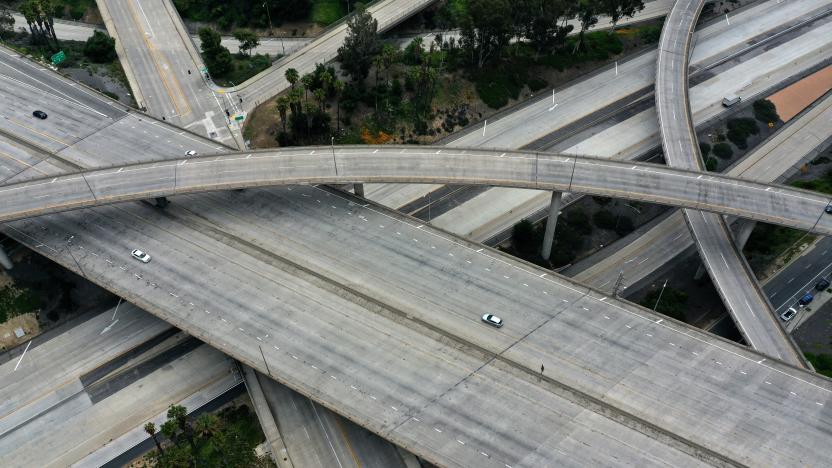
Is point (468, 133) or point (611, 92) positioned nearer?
point (468, 133)

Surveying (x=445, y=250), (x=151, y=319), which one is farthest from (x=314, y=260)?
(x=151, y=319)

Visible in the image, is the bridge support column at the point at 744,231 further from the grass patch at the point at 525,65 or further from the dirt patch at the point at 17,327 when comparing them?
the dirt patch at the point at 17,327

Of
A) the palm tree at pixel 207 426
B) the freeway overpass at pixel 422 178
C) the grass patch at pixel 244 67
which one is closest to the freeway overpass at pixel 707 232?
the freeway overpass at pixel 422 178

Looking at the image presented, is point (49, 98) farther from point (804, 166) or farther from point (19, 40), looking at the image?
point (804, 166)

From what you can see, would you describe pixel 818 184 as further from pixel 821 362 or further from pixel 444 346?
pixel 444 346

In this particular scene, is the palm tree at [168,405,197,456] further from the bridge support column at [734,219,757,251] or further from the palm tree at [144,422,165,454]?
the bridge support column at [734,219,757,251]

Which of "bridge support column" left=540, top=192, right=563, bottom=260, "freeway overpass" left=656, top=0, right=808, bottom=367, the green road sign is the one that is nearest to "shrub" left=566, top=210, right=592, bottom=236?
"bridge support column" left=540, top=192, right=563, bottom=260
